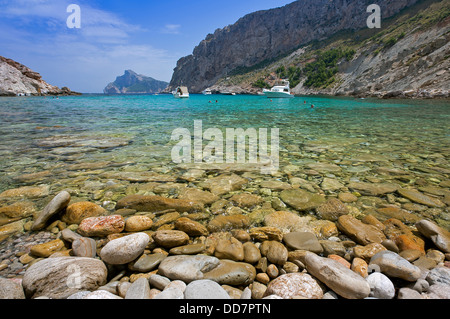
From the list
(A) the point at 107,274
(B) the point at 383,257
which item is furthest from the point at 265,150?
(A) the point at 107,274

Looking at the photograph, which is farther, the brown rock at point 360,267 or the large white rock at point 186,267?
the brown rock at point 360,267

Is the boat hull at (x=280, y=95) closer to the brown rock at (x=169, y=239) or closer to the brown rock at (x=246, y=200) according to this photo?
the brown rock at (x=246, y=200)

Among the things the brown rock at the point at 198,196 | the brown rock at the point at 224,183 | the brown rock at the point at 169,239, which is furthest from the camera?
the brown rock at the point at 224,183

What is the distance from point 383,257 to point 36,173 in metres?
8.03

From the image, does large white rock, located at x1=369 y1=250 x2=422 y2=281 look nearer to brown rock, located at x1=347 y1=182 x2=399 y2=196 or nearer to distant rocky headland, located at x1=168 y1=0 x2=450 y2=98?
brown rock, located at x1=347 y1=182 x2=399 y2=196

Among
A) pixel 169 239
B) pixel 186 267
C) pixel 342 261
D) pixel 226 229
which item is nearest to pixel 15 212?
pixel 169 239

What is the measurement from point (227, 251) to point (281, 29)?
18785 centimetres

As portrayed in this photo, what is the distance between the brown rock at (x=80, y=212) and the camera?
3.86 m

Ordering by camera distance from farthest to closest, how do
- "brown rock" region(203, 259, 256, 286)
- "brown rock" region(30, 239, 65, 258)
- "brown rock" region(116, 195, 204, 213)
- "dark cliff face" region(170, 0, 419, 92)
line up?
"dark cliff face" region(170, 0, 419, 92) < "brown rock" region(116, 195, 204, 213) < "brown rock" region(30, 239, 65, 258) < "brown rock" region(203, 259, 256, 286)

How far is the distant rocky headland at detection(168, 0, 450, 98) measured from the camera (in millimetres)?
45250

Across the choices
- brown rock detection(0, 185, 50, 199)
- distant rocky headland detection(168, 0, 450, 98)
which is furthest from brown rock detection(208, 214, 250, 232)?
distant rocky headland detection(168, 0, 450, 98)

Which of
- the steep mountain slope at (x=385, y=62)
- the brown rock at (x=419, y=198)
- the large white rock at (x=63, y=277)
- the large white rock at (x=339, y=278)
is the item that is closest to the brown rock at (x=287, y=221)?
the large white rock at (x=339, y=278)

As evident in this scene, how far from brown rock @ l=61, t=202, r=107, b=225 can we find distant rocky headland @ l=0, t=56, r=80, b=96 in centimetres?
10463

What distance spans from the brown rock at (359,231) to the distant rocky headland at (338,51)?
4716cm
